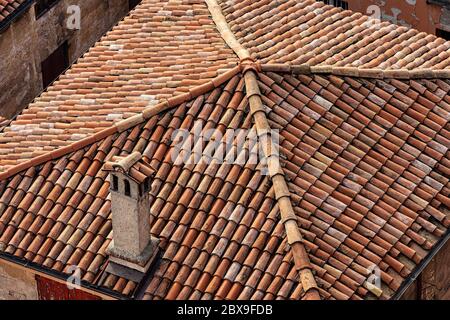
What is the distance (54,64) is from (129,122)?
38.6 feet

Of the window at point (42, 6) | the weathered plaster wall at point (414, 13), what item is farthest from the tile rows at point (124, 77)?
the weathered plaster wall at point (414, 13)

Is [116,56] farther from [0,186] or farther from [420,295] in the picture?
[420,295]

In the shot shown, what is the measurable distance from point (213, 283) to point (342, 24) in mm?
7521

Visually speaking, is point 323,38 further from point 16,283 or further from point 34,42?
point 34,42

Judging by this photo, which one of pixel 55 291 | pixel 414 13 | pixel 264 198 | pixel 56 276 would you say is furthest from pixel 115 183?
pixel 414 13

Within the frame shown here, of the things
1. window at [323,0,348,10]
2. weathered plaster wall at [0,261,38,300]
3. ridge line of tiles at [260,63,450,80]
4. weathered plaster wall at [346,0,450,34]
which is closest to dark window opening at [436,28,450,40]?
weathered plaster wall at [346,0,450,34]

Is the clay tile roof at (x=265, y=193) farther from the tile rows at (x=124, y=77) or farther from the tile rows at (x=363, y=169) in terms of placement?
the tile rows at (x=124, y=77)

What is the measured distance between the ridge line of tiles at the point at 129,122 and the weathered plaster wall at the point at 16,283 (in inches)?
65.2

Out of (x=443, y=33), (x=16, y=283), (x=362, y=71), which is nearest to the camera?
(x=16, y=283)

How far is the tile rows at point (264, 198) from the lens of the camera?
20812 mm

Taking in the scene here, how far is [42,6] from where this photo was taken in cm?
3225

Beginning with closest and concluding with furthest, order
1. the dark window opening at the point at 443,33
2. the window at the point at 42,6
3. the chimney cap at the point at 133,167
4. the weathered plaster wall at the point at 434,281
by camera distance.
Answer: the chimney cap at the point at 133,167, the weathered plaster wall at the point at 434,281, the window at the point at 42,6, the dark window opening at the point at 443,33

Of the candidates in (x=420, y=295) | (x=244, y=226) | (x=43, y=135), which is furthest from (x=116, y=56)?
(x=420, y=295)

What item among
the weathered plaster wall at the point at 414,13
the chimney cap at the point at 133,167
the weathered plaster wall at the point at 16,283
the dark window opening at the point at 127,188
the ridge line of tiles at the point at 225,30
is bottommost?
the weathered plaster wall at the point at 414,13
